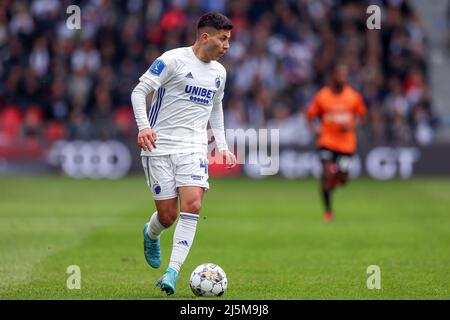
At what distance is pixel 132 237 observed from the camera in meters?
15.1

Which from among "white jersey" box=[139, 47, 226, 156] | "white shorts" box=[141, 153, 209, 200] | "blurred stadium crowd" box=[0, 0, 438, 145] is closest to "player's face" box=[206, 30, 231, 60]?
"white jersey" box=[139, 47, 226, 156]

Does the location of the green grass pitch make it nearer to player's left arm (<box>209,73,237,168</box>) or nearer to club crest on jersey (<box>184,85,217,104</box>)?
player's left arm (<box>209,73,237,168</box>)

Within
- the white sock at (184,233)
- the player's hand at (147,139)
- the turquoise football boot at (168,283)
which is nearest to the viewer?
the turquoise football boot at (168,283)

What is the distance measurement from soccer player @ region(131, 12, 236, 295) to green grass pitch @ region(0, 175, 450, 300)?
2.66 ft

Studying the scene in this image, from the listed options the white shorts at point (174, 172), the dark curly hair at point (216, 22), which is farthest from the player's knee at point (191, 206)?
the dark curly hair at point (216, 22)

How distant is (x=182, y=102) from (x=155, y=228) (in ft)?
4.30

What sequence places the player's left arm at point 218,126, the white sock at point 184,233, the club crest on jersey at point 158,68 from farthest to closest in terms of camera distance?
1. the player's left arm at point 218,126
2. the club crest on jersey at point 158,68
3. the white sock at point 184,233

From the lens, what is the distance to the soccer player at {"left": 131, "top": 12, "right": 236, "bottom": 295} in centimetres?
960

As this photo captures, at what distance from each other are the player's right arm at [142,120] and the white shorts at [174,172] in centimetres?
37

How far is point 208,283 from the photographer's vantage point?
30.4 ft

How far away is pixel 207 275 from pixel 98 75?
20835 mm

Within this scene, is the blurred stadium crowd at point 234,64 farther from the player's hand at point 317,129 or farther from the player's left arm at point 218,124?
the player's left arm at point 218,124

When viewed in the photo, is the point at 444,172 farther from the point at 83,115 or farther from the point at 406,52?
the point at 83,115

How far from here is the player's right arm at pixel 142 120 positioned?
30.3 feet
